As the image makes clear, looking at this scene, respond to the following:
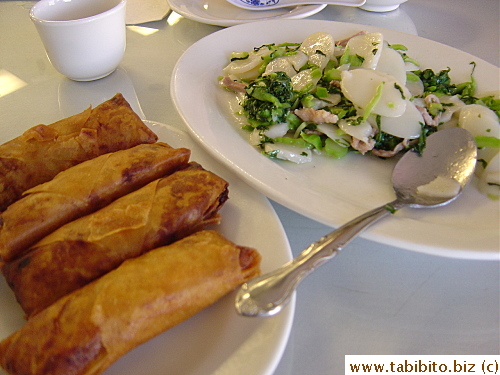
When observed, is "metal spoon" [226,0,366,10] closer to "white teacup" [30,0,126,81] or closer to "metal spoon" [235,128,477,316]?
"white teacup" [30,0,126,81]

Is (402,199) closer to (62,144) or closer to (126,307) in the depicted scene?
(126,307)

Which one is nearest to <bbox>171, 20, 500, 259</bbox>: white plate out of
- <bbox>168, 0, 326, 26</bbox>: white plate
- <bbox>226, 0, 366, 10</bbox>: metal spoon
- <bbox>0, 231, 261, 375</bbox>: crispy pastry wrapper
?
<bbox>0, 231, 261, 375</bbox>: crispy pastry wrapper

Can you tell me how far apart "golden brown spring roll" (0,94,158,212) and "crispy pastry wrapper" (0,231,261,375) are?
1.50 ft

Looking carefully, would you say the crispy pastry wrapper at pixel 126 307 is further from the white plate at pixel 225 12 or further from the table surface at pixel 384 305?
the white plate at pixel 225 12

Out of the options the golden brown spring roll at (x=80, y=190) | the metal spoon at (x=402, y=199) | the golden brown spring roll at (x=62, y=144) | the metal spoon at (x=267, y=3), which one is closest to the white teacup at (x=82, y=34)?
the golden brown spring roll at (x=62, y=144)

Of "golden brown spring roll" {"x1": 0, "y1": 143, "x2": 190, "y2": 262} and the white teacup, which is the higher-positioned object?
the white teacup

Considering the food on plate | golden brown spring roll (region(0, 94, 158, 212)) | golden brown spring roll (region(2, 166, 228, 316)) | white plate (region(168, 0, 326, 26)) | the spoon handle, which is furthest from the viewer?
white plate (region(168, 0, 326, 26))

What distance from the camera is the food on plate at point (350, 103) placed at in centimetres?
129

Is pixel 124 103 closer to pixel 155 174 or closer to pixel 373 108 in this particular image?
pixel 155 174

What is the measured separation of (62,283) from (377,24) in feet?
7.44

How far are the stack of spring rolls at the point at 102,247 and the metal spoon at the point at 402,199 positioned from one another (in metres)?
0.11

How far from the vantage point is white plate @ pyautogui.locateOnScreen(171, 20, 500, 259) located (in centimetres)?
96

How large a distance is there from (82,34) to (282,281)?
1312mm

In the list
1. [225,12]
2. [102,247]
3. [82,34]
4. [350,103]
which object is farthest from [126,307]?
[225,12]
